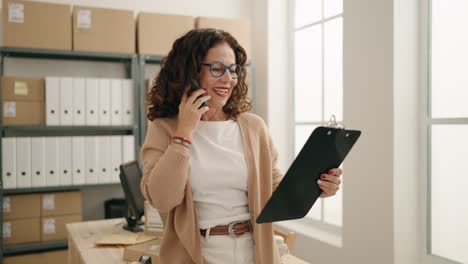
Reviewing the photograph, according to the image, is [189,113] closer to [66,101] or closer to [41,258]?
[66,101]

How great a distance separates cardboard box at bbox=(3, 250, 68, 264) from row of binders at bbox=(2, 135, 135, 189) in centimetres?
49

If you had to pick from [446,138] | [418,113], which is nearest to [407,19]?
[418,113]

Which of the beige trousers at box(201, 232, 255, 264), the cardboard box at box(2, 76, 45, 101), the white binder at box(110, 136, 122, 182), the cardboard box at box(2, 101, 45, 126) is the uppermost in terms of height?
the cardboard box at box(2, 76, 45, 101)

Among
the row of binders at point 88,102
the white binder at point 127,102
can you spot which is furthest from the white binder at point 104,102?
the white binder at point 127,102

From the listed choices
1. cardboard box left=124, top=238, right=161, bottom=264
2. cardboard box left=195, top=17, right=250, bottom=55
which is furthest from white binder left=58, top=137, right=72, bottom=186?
cardboard box left=124, top=238, right=161, bottom=264

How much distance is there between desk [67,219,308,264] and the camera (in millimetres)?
1688

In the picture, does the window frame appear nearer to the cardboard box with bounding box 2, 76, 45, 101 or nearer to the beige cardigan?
the beige cardigan

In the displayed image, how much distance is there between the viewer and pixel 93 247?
6.14 feet

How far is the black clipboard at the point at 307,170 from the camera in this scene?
1058 millimetres

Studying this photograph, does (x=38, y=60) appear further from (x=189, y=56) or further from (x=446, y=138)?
(x=446, y=138)

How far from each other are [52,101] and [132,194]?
1291 millimetres

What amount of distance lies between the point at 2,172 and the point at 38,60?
3.13 feet

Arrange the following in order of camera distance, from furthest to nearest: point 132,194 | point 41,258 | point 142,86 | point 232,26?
point 232,26 < point 142,86 < point 41,258 < point 132,194

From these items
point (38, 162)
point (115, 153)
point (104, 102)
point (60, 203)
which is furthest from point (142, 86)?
point (60, 203)
